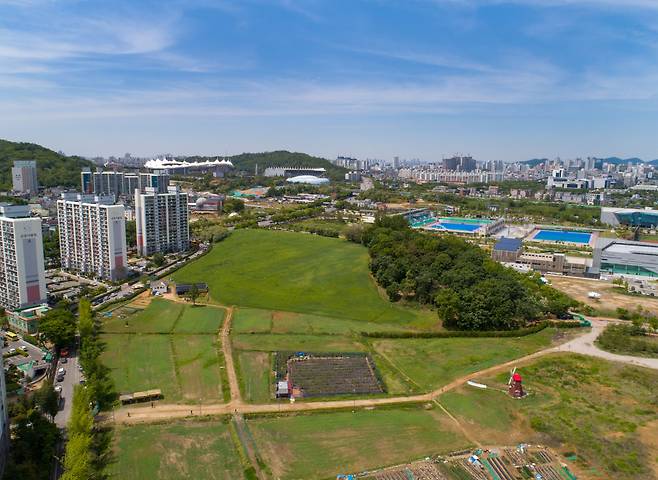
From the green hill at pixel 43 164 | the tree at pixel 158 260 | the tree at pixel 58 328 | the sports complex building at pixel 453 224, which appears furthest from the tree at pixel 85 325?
the green hill at pixel 43 164

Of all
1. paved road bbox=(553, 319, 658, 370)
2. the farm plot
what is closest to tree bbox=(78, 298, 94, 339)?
the farm plot

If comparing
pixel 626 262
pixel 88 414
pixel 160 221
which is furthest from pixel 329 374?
pixel 626 262

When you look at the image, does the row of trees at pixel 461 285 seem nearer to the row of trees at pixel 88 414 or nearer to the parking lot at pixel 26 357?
the row of trees at pixel 88 414

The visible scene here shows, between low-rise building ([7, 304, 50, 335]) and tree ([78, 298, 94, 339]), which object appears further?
low-rise building ([7, 304, 50, 335])

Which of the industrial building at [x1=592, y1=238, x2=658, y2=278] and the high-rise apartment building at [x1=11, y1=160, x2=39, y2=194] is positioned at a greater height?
the high-rise apartment building at [x1=11, y1=160, x2=39, y2=194]

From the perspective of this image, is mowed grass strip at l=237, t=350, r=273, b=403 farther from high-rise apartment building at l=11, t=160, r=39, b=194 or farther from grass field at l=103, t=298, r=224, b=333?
high-rise apartment building at l=11, t=160, r=39, b=194

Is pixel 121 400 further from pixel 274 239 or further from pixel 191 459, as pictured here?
pixel 274 239
